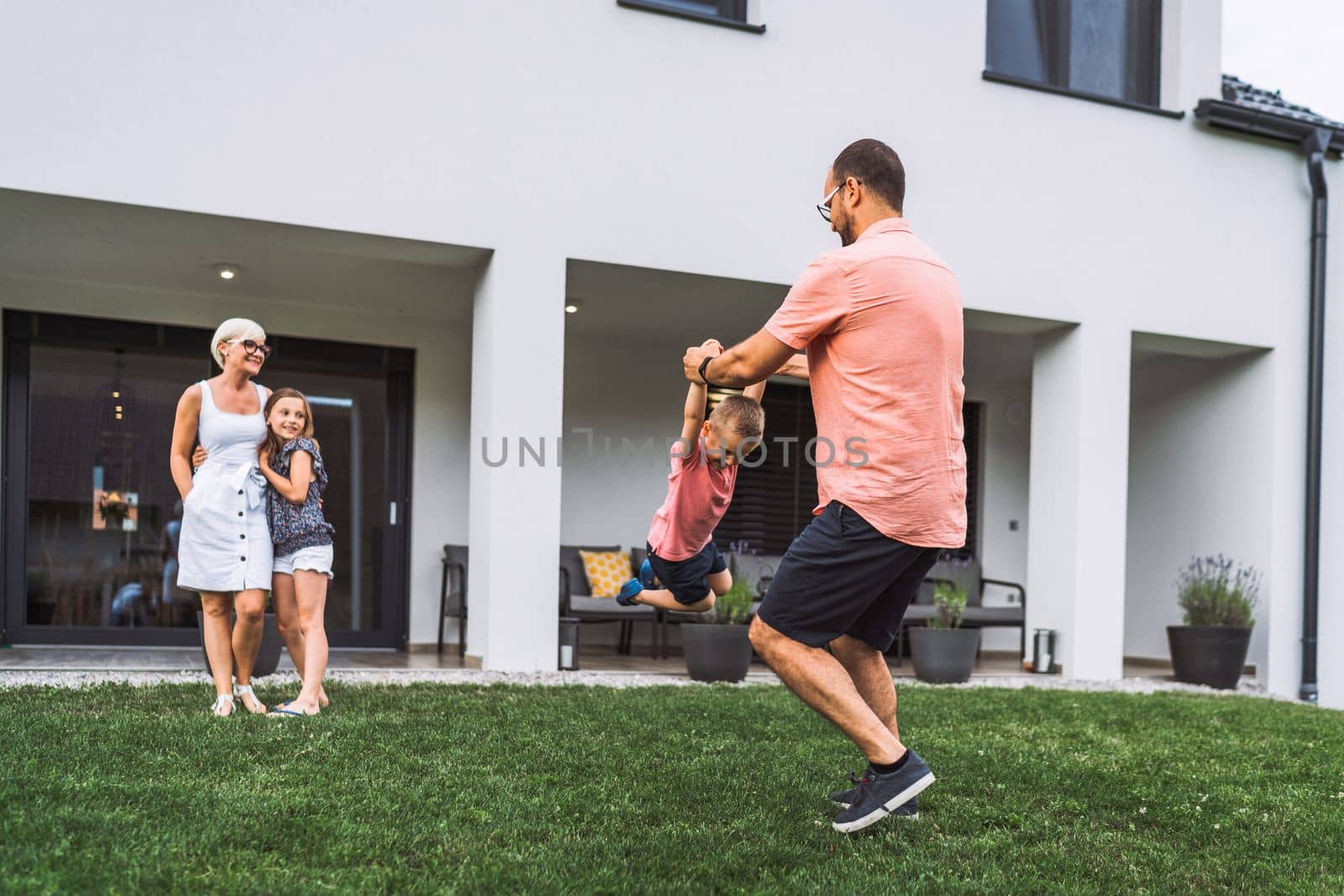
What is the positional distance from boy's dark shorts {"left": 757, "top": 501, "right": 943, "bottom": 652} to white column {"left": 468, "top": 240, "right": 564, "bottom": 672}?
4098mm

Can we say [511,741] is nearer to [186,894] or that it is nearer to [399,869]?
[399,869]

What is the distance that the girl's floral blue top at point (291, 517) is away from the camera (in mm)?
5113

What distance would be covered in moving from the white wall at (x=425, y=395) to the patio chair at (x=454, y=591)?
0.52ft

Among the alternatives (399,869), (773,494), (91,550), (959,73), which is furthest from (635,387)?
(399,869)

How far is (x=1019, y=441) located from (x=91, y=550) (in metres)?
8.29

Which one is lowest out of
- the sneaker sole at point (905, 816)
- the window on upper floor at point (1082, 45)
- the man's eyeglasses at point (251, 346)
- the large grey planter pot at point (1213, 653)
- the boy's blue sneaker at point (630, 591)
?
the large grey planter pot at point (1213, 653)

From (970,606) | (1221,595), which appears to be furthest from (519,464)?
(1221,595)

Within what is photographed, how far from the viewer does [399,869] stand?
2746 millimetres

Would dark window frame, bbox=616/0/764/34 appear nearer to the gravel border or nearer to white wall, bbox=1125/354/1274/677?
the gravel border

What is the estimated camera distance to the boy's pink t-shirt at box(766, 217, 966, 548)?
3.16m

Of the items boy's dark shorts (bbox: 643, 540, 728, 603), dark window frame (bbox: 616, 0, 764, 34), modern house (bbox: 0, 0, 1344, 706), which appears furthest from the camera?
dark window frame (bbox: 616, 0, 764, 34)

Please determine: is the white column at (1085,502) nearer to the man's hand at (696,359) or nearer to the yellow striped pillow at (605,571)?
the yellow striped pillow at (605,571)

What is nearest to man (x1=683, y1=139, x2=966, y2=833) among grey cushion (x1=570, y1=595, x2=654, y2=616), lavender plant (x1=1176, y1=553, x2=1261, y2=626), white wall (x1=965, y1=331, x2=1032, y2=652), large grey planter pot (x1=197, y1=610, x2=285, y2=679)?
large grey planter pot (x1=197, y1=610, x2=285, y2=679)

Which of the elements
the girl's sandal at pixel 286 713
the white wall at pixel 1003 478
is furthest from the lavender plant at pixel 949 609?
the girl's sandal at pixel 286 713
